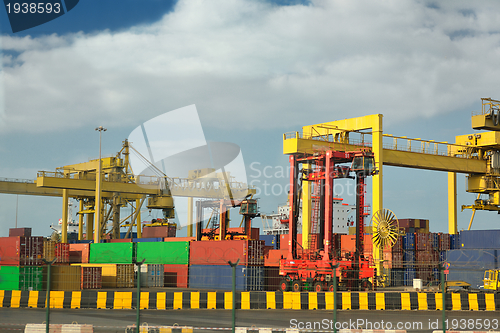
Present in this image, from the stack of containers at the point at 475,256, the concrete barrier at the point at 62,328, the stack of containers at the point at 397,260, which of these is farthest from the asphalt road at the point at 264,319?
the stack of containers at the point at 397,260

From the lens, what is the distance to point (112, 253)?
40156 millimetres

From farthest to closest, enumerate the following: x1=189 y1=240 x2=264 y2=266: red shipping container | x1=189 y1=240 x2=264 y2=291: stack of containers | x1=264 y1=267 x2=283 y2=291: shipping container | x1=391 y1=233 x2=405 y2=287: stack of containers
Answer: x1=391 y1=233 x2=405 y2=287: stack of containers < x1=264 y1=267 x2=283 y2=291: shipping container < x1=189 y1=240 x2=264 y2=266: red shipping container < x1=189 y1=240 x2=264 y2=291: stack of containers

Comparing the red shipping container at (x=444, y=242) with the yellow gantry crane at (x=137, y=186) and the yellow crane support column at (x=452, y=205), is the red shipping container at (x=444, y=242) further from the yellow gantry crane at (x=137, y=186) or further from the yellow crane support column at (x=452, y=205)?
the yellow gantry crane at (x=137, y=186)

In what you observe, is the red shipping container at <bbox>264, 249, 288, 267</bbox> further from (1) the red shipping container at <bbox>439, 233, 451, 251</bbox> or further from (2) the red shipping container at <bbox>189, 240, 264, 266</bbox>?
(1) the red shipping container at <bbox>439, 233, 451, 251</bbox>

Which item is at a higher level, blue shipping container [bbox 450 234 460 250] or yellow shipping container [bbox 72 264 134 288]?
blue shipping container [bbox 450 234 460 250]

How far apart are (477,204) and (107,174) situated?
3672 centimetres

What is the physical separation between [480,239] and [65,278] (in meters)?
27.9

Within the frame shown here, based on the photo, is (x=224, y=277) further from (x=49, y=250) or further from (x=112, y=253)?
(x=112, y=253)

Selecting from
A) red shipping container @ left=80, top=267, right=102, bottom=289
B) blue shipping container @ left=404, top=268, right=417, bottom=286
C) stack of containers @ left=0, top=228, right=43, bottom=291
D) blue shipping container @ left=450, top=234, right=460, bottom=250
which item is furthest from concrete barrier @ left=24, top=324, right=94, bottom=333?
blue shipping container @ left=450, top=234, right=460, bottom=250

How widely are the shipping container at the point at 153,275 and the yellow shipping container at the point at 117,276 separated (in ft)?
3.13

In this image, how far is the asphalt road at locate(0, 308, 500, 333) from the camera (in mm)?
17250

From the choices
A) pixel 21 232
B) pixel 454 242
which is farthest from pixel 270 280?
pixel 21 232

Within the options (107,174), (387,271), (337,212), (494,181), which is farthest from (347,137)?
(337,212)

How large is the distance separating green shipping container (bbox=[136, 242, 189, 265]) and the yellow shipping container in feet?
6.22
